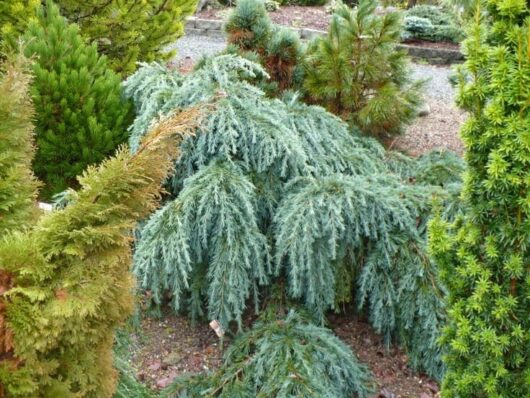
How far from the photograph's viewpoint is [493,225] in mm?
1848

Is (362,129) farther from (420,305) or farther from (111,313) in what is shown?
(111,313)

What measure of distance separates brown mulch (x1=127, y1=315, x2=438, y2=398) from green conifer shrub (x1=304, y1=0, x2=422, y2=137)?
1574mm

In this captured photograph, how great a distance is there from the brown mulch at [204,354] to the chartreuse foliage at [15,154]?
123 cm

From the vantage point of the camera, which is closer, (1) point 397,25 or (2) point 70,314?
(2) point 70,314

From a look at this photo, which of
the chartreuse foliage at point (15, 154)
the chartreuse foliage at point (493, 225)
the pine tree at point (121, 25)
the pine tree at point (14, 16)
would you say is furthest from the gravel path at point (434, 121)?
the chartreuse foliage at point (15, 154)

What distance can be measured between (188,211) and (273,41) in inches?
72.2

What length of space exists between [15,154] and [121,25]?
3.54 meters

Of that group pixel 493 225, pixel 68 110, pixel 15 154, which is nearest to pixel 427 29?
pixel 68 110

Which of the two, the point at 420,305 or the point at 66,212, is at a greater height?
the point at 66,212

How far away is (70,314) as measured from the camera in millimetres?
1237

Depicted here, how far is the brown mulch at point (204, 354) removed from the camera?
9.37 feet

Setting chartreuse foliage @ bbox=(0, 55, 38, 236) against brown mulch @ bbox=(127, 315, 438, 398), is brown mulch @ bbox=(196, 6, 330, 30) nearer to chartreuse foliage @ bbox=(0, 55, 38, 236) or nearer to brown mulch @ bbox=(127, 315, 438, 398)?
brown mulch @ bbox=(127, 315, 438, 398)

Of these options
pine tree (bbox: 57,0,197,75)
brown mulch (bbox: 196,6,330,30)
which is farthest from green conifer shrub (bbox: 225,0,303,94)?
brown mulch (bbox: 196,6,330,30)

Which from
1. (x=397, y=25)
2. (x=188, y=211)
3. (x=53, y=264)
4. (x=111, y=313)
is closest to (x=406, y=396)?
(x=188, y=211)
